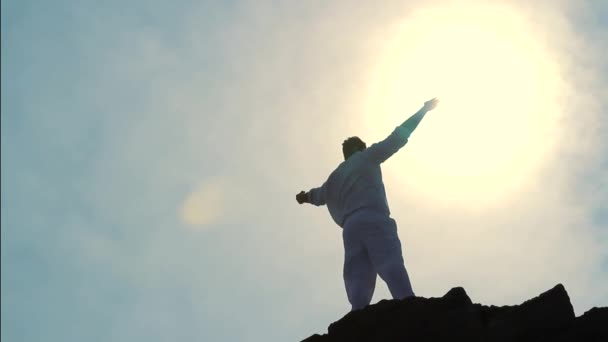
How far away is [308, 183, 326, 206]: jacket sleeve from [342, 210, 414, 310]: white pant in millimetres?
882

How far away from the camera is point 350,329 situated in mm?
9188

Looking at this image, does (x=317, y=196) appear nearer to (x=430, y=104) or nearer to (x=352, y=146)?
(x=352, y=146)

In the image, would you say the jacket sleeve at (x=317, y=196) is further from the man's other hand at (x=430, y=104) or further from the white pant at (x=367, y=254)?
the man's other hand at (x=430, y=104)

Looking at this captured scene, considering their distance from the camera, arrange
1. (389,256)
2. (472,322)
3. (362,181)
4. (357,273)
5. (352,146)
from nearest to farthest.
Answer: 1. (472,322)
2. (389,256)
3. (357,273)
4. (362,181)
5. (352,146)

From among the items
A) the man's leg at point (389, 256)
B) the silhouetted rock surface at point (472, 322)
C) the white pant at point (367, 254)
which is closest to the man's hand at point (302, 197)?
the white pant at point (367, 254)

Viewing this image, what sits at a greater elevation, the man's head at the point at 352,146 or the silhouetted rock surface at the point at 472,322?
the man's head at the point at 352,146

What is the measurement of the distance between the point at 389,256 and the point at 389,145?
174cm

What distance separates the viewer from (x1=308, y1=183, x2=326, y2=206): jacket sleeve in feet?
40.7

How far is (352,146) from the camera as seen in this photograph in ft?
41.0

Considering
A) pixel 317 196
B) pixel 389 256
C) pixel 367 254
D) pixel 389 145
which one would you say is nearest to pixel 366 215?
pixel 367 254

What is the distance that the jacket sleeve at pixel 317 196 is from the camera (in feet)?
40.7

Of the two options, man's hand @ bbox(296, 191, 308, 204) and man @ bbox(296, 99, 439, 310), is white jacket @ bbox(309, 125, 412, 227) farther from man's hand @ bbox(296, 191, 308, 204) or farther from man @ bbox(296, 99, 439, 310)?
man's hand @ bbox(296, 191, 308, 204)

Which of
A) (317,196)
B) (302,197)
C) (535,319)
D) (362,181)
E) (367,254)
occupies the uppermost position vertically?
(302,197)

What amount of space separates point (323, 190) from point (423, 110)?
1.93 metres
